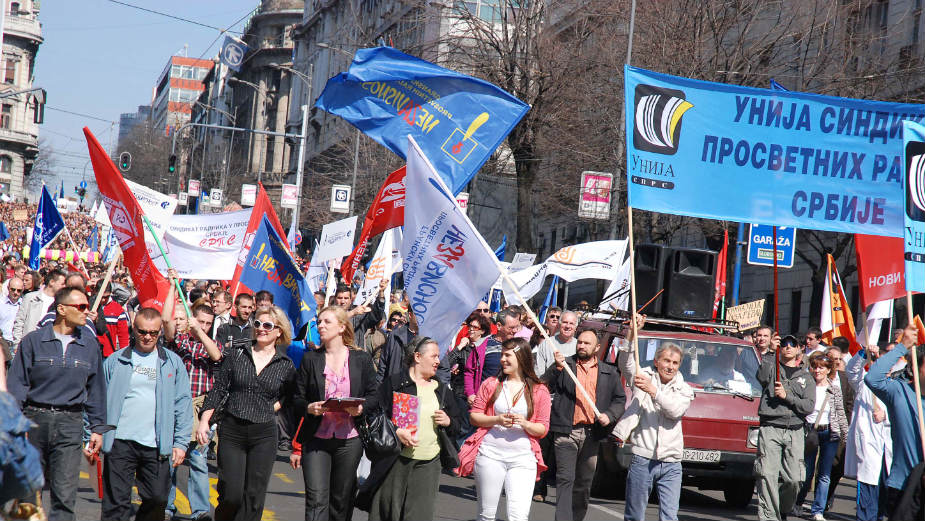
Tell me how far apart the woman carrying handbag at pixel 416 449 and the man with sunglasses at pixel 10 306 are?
7725mm

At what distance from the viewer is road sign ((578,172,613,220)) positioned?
882 inches

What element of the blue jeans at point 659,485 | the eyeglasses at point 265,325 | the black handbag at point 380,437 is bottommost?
the blue jeans at point 659,485

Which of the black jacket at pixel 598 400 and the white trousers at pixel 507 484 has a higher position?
the black jacket at pixel 598 400

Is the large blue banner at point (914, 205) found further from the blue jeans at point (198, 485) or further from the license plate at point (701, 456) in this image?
the blue jeans at point (198, 485)

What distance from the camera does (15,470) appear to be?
12.3ft

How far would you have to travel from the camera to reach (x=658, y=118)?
963cm

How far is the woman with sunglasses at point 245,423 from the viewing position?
7961mm

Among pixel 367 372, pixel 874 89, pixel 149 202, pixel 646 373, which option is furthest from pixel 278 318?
pixel 874 89

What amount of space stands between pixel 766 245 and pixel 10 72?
11547 centimetres

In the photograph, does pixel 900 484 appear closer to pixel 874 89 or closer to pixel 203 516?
pixel 203 516

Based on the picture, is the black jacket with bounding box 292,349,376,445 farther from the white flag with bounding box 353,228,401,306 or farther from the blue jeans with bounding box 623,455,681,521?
the white flag with bounding box 353,228,401,306

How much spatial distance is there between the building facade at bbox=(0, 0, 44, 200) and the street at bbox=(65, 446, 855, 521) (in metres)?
117

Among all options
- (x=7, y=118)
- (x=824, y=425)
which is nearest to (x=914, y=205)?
(x=824, y=425)

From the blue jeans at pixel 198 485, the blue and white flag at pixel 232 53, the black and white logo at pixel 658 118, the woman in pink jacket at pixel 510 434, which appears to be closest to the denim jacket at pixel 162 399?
the blue jeans at pixel 198 485
